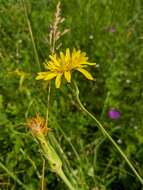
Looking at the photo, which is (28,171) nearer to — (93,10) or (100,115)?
(100,115)

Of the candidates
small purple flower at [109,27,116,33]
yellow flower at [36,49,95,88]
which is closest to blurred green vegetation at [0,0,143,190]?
small purple flower at [109,27,116,33]

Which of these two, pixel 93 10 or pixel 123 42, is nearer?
pixel 123 42

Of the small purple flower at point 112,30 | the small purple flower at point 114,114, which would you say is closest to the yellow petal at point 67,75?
the small purple flower at point 114,114

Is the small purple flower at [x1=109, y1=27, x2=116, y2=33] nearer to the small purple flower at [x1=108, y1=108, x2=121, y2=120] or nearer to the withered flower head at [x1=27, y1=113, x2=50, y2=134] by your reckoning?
the small purple flower at [x1=108, y1=108, x2=121, y2=120]

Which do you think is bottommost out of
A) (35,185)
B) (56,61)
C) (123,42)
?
(35,185)

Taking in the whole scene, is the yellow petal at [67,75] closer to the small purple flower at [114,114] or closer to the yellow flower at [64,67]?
the yellow flower at [64,67]

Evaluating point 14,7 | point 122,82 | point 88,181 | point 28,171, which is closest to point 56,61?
point 88,181

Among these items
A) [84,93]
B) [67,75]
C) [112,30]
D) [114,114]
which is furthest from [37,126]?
[112,30]

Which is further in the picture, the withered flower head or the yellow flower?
the yellow flower

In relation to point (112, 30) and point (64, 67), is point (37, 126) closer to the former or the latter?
point (64, 67)
